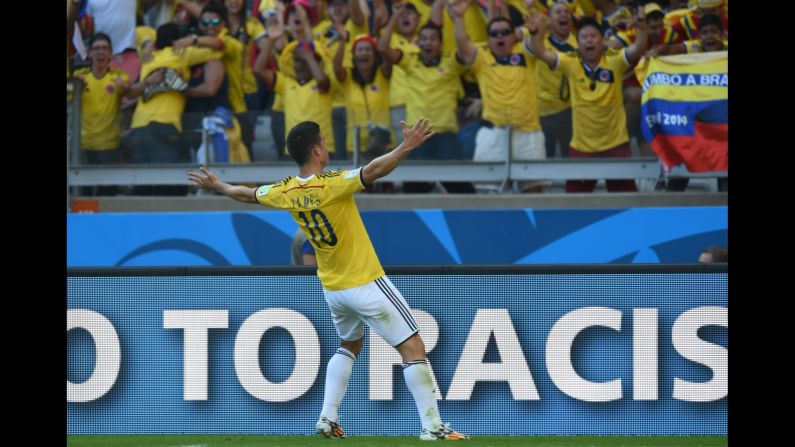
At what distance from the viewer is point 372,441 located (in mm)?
7828

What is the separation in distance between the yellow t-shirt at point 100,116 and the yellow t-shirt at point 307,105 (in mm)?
1705

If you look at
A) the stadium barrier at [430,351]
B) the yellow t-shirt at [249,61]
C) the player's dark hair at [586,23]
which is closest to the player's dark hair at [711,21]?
the player's dark hair at [586,23]

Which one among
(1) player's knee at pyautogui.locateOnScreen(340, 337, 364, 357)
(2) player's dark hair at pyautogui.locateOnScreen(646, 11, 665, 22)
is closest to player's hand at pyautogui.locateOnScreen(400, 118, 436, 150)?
(1) player's knee at pyautogui.locateOnScreen(340, 337, 364, 357)

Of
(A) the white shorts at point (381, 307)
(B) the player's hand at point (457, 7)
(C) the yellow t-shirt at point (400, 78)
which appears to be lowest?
(A) the white shorts at point (381, 307)

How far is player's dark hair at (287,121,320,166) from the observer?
295 inches

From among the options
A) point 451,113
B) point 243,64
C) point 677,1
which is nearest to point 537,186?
point 451,113

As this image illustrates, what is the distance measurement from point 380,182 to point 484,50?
5.24 feet

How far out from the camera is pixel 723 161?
11070mm

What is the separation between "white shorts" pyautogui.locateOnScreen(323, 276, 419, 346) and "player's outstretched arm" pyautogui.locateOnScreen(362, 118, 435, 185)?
72 cm

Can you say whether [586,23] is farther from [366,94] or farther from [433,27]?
[366,94]

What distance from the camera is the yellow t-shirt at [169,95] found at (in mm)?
12297

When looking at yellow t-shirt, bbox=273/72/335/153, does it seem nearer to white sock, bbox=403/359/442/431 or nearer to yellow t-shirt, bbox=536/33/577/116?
yellow t-shirt, bbox=536/33/577/116

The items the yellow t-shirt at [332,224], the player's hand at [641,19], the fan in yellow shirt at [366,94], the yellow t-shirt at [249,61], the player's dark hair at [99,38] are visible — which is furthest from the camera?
the player's dark hair at [99,38]

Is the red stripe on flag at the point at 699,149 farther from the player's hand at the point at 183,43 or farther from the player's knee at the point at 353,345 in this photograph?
the player's hand at the point at 183,43
